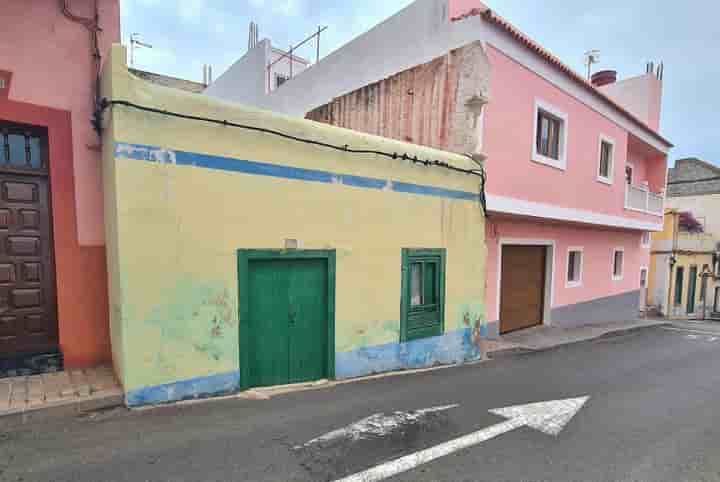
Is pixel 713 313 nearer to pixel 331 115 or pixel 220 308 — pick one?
pixel 331 115

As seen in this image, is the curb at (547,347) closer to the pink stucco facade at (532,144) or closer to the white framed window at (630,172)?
the pink stucco facade at (532,144)

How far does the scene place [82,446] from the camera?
3072 mm

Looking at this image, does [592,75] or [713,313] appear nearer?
[592,75]

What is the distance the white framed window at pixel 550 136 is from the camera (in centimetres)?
840

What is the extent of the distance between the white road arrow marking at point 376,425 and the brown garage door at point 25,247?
360cm

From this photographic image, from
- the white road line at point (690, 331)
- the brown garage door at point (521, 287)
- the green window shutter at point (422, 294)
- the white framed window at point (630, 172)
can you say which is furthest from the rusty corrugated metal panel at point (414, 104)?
the white road line at point (690, 331)

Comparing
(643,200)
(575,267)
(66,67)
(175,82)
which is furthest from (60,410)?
(175,82)

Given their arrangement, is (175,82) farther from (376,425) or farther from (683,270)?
(683,270)

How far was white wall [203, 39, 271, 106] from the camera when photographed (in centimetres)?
1515

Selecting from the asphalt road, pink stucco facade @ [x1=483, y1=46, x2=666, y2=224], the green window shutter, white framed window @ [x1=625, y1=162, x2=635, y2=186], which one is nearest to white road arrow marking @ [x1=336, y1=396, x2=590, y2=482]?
the asphalt road

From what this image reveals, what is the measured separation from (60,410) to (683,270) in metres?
28.5

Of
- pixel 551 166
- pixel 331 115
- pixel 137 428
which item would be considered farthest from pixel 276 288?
A: pixel 551 166

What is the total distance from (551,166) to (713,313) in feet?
76.3

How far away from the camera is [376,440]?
3488 millimetres
